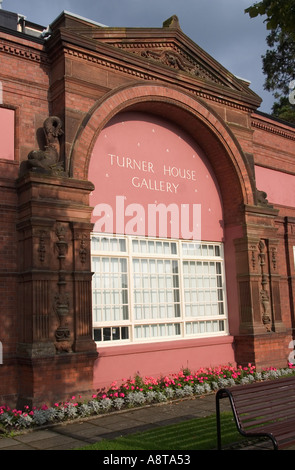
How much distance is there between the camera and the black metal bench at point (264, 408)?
16.2ft

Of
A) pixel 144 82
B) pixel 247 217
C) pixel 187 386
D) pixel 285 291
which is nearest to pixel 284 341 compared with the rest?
pixel 285 291

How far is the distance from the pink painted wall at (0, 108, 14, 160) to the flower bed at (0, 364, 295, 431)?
4.37 meters

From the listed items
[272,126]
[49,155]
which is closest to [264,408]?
[49,155]

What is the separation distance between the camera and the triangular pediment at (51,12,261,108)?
1005cm

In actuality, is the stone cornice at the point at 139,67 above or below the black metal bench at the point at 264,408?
above

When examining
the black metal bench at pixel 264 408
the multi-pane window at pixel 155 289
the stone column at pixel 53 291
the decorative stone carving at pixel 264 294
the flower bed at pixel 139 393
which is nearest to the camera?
the black metal bench at pixel 264 408

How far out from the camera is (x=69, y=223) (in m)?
8.77

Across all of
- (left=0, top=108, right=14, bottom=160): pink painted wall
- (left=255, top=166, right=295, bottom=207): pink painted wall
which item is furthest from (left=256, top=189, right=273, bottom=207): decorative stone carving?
(left=0, top=108, right=14, bottom=160): pink painted wall

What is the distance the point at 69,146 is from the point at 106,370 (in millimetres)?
4287

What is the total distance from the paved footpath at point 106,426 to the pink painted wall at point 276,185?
668cm

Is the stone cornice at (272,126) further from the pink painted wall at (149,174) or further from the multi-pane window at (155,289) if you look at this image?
the multi-pane window at (155,289)

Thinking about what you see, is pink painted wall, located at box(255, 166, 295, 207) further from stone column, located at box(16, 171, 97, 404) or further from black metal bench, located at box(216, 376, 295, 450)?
black metal bench, located at box(216, 376, 295, 450)

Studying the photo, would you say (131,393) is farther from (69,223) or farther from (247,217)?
(247,217)

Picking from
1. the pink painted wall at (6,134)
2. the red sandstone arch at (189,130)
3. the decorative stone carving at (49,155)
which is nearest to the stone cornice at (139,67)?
the red sandstone arch at (189,130)
